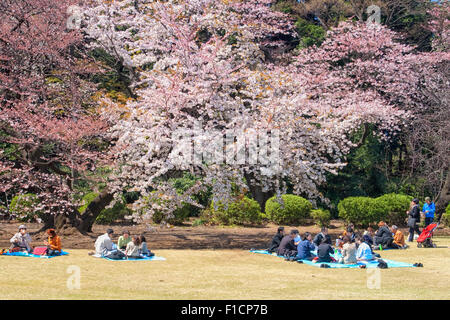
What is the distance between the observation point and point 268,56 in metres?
31.9

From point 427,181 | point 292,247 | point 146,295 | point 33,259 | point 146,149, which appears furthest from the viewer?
point 427,181

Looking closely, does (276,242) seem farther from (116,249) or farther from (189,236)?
(189,236)

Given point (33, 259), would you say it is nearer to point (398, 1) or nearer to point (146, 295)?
point (146, 295)

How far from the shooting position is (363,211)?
25.9 meters

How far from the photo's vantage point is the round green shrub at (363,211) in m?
25.9

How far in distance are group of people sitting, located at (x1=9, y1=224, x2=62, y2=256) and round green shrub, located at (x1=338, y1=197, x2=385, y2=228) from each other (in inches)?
585

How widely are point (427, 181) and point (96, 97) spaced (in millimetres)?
19204

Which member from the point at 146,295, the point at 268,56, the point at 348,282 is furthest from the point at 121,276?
the point at 268,56

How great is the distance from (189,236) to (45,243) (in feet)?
24.0

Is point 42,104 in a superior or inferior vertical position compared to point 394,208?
superior

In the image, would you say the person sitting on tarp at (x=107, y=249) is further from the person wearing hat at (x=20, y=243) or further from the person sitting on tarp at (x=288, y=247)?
the person sitting on tarp at (x=288, y=247)

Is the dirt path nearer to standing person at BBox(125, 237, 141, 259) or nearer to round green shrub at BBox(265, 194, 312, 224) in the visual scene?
round green shrub at BBox(265, 194, 312, 224)

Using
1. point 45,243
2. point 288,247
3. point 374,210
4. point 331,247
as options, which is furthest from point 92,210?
point 374,210

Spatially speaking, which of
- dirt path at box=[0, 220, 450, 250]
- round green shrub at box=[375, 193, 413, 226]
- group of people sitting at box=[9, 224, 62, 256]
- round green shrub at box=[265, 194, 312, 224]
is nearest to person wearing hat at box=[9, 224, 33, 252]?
group of people sitting at box=[9, 224, 62, 256]
